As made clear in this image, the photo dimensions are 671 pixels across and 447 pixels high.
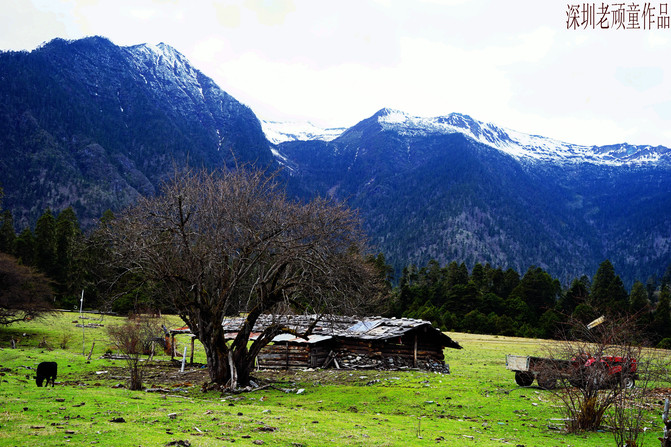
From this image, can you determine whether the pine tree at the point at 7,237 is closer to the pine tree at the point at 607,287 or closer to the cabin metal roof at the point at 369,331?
the cabin metal roof at the point at 369,331

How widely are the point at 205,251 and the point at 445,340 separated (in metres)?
21.7

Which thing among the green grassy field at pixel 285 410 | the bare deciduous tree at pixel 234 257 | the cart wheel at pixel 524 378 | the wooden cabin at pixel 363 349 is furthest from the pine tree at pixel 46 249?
the cart wheel at pixel 524 378

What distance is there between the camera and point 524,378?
28.4 metres

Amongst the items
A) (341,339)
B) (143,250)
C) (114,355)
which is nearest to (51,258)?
(114,355)

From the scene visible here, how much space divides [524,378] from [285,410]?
15329mm

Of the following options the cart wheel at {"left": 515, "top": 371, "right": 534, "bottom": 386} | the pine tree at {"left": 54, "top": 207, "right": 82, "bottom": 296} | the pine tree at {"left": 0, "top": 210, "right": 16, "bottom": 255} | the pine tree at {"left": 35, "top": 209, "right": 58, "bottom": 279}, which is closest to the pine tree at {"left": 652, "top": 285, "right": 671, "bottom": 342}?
the cart wheel at {"left": 515, "top": 371, "right": 534, "bottom": 386}

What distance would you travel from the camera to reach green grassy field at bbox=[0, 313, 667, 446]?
13.4m

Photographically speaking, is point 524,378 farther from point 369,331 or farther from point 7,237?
point 7,237

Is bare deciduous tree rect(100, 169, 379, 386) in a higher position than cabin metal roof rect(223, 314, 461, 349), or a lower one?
higher

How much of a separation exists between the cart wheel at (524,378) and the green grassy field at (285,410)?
0.79m

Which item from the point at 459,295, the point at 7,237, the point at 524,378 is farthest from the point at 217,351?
the point at 7,237

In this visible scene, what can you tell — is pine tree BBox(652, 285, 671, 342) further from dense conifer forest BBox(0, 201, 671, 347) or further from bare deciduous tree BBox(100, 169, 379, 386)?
bare deciduous tree BBox(100, 169, 379, 386)

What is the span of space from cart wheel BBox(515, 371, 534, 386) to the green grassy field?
79cm

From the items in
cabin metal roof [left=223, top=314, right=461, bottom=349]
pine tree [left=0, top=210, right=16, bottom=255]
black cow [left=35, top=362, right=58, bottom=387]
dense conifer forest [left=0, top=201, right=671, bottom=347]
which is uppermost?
pine tree [left=0, top=210, right=16, bottom=255]
